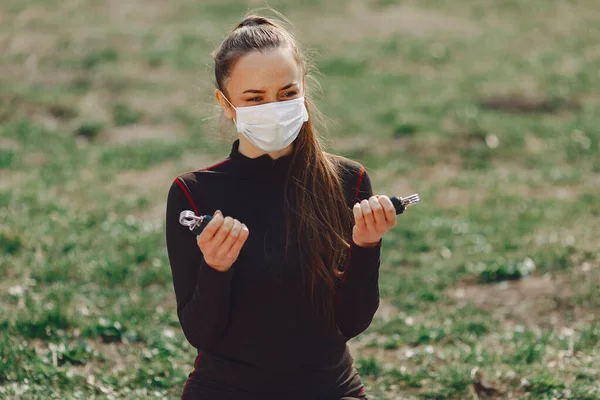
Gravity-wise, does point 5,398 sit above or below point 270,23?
below

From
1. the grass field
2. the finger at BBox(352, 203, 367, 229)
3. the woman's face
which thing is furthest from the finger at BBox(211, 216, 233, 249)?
the grass field

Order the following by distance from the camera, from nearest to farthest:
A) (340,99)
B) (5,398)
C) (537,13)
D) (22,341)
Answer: (5,398) < (22,341) < (340,99) < (537,13)

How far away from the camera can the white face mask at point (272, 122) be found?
3227 mm

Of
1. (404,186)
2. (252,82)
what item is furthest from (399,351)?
(404,186)

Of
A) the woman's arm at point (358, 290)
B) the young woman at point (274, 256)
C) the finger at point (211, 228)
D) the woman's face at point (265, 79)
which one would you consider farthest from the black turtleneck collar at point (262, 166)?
the finger at point (211, 228)

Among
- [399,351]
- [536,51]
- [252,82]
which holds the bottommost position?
[399,351]

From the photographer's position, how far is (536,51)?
1322cm

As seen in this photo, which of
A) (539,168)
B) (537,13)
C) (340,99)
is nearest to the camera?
(539,168)

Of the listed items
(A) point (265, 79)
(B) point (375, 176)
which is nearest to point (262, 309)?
(A) point (265, 79)

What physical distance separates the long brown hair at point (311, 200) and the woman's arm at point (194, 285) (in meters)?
0.33

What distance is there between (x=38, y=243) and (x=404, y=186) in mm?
3704

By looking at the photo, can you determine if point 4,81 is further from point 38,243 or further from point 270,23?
point 270,23

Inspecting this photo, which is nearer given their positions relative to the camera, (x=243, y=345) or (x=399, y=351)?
(x=243, y=345)

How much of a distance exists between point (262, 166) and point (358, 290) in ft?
1.98
